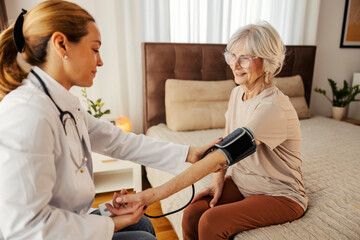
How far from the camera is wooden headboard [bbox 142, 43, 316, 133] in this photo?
2.57m

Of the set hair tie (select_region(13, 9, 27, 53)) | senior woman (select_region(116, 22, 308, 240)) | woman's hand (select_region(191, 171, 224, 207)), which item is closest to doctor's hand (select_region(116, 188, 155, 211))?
senior woman (select_region(116, 22, 308, 240))

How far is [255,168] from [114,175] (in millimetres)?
1690

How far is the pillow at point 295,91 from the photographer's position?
2936mm

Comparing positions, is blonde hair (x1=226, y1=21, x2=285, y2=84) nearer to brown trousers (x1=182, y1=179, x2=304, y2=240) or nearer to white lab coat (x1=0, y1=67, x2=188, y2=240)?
brown trousers (x1=182, y1=179, x2=304, y2=240)

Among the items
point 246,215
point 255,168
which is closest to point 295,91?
point 255,168

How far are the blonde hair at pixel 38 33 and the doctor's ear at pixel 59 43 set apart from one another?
1 centimetres

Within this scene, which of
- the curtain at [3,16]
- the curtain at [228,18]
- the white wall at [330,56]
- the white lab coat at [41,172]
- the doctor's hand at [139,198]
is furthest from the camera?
the white wall at [330,56]

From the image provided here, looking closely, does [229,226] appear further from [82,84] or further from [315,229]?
[82,84]

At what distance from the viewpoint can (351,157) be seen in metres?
1.92

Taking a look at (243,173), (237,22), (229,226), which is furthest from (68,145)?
(237,22)

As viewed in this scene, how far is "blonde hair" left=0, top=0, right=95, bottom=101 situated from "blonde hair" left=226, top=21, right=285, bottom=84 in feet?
2.50

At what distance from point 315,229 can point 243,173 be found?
0.39 meters

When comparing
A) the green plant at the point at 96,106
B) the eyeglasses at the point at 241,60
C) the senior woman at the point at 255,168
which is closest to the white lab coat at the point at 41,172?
the senior woman at the point at 255,168

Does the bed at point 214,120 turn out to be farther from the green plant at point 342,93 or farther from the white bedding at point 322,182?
the green plant at point 342,93
